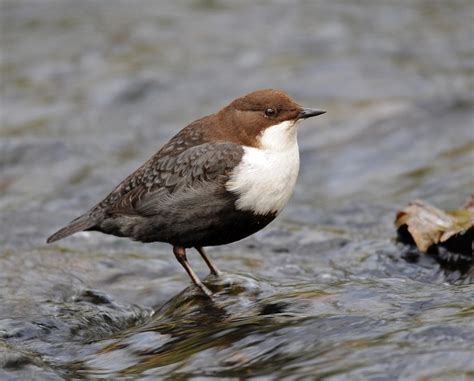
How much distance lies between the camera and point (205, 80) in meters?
10.6

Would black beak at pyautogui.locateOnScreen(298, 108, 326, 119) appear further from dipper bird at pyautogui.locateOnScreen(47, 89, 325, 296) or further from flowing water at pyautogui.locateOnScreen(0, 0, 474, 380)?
flowing water at pyautogui.locateOnScreen(0, 0, 474, 380)

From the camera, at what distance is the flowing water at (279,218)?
4180 mm

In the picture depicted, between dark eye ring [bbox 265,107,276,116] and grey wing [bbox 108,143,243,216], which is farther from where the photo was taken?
dark eye ring [bbox 265,107,276,116]

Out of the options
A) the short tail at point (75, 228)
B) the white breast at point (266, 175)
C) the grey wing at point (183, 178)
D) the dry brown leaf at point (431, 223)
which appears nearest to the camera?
the white breast at point (266, 175)

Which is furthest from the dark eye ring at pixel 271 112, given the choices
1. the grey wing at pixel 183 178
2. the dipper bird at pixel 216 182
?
the grey wing at pixel 183 178

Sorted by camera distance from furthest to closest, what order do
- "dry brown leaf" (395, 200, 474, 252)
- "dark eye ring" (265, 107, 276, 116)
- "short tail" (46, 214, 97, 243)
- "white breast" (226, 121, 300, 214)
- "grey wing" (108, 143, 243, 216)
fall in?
"dry brown leaf" (395, 200, 474, 252), "short tail" (46, 214, 97, 243), "dark eye ring" (265, 107, 276, 116), "grey wing" (108, 143, 243, 216), "white breast" (226, 121, 300, 214)

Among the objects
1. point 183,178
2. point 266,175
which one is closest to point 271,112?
point 266,175

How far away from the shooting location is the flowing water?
13.7ft

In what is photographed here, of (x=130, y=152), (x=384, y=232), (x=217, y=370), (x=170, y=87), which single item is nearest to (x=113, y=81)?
(x=170, y=87)

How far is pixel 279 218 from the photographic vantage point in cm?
753

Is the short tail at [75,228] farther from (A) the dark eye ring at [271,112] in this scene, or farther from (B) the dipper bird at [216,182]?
(A) the dark eye ring at [271,112]

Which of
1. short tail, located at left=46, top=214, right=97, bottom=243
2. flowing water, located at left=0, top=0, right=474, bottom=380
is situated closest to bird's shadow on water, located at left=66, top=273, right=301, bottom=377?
flowing water, located at left=0, top=0, right=474, bottom=380

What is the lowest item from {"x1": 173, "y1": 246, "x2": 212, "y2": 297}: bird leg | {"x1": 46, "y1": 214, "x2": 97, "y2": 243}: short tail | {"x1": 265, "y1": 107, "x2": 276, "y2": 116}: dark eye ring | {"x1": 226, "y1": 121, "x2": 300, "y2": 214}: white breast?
{"x1": 173, "y1": 246, "x2": 212, "y2": 297}: bird leg

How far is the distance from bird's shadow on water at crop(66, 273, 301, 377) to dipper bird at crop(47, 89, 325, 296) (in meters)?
0.15
